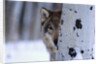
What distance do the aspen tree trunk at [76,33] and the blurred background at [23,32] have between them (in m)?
0.20

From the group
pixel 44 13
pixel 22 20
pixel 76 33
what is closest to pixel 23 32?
pixel 22 20

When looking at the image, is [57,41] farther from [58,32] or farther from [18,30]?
[18,30]

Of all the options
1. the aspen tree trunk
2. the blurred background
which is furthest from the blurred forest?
the aspen tree trunk

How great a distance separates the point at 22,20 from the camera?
1.89m

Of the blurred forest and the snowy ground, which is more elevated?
the blurred forest

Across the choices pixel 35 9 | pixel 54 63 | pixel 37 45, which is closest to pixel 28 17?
pixel 35 9

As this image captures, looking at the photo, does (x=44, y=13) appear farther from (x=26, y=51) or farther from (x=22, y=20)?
(x=26, y=51)

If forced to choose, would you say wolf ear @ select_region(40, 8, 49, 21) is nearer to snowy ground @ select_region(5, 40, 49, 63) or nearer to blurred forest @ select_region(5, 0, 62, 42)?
Result: blurred forest @ select_region(5, 0, 62, 42)

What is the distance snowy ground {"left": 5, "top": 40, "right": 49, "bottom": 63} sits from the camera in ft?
6.11

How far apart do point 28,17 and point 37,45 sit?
0.32m

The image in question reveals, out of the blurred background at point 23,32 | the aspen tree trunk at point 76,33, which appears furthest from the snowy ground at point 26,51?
the aspen tree trunk at point 76,33

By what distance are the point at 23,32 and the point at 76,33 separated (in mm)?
616

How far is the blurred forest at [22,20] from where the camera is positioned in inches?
73.2

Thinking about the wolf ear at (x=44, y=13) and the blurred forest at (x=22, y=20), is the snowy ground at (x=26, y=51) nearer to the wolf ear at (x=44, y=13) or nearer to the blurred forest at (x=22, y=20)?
the blurred forest at (x=22, y=20)
